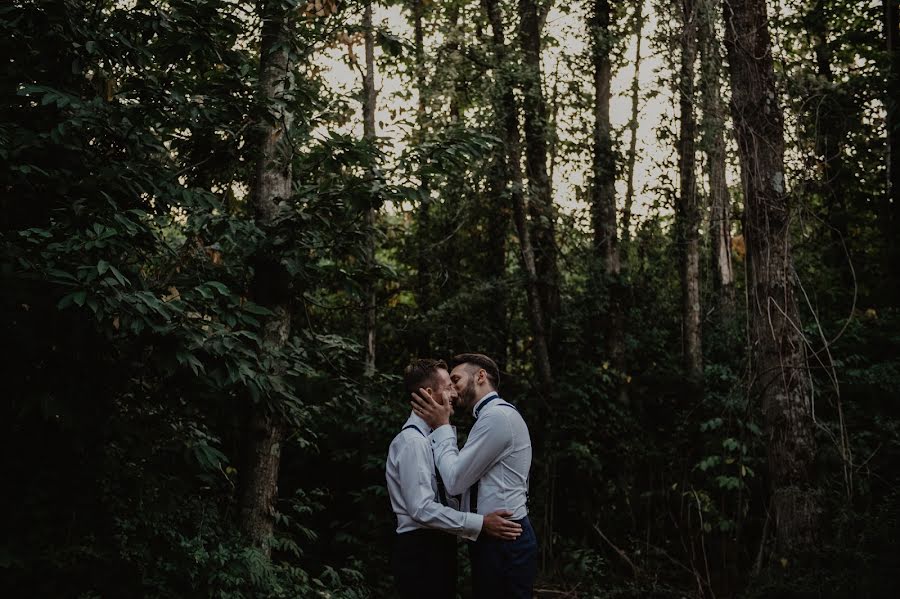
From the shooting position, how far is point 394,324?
13844mm

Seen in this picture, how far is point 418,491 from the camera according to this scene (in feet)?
12.3

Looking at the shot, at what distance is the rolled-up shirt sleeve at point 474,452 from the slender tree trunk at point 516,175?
691 cm

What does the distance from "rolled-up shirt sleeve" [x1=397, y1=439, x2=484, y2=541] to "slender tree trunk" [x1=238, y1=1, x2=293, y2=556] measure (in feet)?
9.50

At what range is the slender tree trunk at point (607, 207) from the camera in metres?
12.1

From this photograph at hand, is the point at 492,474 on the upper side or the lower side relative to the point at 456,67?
lower

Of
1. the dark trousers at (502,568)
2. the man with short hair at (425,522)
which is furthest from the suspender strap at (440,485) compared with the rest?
the dark trousers at (502,568)

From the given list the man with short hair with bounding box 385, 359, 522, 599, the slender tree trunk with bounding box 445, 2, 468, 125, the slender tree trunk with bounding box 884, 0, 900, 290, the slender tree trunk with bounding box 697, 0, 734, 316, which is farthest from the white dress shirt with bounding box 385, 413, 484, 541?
the slender tree trunk with bounding box 884, 0, 900, 290

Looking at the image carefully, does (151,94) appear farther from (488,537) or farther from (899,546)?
(899,546)

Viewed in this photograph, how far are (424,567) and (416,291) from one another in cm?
1073

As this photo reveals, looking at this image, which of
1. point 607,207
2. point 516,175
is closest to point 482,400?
point 516,175

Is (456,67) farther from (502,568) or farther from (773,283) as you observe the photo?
(502,568)

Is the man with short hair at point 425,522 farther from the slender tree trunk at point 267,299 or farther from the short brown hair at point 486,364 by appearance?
the slender tree trunk at point 267,299

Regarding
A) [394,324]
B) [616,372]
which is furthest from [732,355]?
[394,324]

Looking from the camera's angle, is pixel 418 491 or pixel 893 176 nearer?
pixel 418 491
